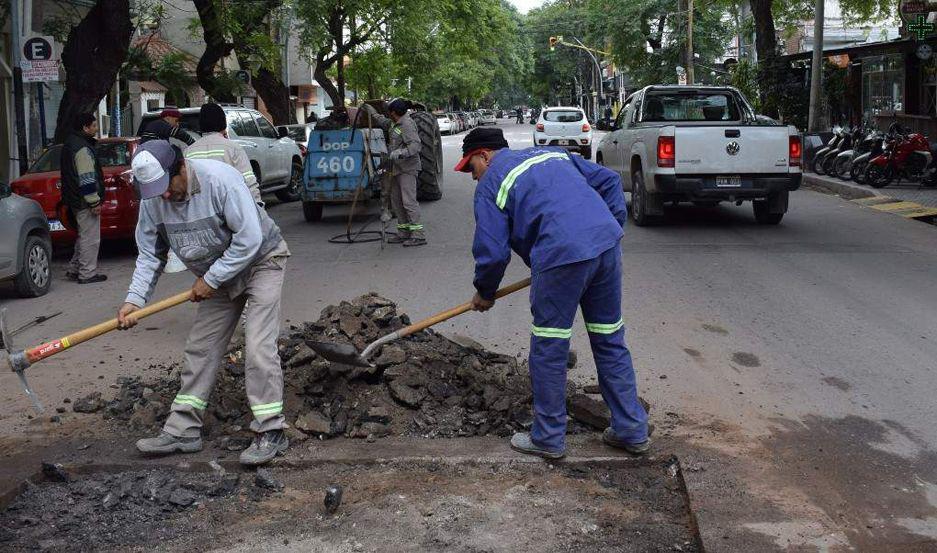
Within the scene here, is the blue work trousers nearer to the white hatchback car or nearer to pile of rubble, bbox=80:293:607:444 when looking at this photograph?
pile of rubble, bbox=80:293:607:444

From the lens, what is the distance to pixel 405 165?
40.0ft

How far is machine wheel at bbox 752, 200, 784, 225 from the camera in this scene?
1353cm

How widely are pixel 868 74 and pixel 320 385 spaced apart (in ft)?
85.1

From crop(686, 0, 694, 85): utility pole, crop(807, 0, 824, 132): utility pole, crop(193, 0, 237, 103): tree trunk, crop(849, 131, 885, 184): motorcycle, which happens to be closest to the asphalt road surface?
crop(849, 131, 885, 184): motorcycle

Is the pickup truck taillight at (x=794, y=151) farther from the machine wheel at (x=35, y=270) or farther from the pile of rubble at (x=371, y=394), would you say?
the machine wheel at (x=35, y=270)

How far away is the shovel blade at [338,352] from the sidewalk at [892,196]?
11.1 m

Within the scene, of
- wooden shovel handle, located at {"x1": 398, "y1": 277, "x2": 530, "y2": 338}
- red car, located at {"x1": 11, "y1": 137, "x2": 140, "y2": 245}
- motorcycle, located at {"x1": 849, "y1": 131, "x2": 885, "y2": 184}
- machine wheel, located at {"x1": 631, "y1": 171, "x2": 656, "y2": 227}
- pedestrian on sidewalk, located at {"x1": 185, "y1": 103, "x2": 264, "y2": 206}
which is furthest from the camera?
motorcycle, located at {"x1": 849, "y1": 131, "x2": 885, "y2": 184}

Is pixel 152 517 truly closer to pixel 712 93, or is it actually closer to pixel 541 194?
pixel 541 194

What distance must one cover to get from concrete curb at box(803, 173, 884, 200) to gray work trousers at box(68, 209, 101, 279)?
1254 cm

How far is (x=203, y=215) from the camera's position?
4.89 m

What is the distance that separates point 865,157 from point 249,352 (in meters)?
15.9

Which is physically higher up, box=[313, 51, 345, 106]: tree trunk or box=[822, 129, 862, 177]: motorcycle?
box=[313, 51, 345, 106]: tree trunk

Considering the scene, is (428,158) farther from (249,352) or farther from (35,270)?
(249,352)

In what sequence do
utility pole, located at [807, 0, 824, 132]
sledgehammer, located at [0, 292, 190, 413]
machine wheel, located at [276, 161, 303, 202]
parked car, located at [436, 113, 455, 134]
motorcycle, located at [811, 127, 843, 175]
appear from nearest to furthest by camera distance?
sledgehammer, located at [0, 292, 190, 413] < machine wheel, located at [276, 161, 303, 202] < motorcycle, located at [811, 127, 843, 175] < utility pole, located at [807, 0, 824, 132] < parked car, located at [436, 113, 455, 134]
